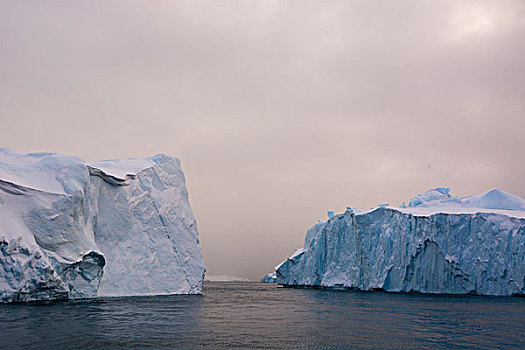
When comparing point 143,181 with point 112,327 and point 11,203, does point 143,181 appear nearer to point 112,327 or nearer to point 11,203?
point 11,203

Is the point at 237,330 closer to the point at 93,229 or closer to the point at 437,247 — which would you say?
the point at 93,229

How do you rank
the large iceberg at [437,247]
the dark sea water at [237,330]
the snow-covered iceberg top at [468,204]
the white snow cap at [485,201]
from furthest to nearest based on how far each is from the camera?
the white snow cap at [485,201]
the snow-covered iceberg top at [468,204]
the large iceberg at [437,247]
the dark sea water at [237,330]

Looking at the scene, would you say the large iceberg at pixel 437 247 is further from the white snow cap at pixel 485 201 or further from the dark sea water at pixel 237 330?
the dark sea water at pixel 237 330

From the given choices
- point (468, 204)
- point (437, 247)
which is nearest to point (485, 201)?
point (468, 204)

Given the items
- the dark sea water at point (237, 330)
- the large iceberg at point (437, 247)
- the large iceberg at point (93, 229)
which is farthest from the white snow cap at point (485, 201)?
the large iceberg at point (93, 229)

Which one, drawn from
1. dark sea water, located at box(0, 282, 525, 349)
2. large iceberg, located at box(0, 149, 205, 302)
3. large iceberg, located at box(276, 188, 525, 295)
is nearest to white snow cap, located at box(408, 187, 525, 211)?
large iceberg, located at box(276, 188, 525, 295)

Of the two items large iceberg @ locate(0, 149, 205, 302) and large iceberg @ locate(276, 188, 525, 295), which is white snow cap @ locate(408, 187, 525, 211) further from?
large iceberg @ locate(0, 149, 205, 302)
